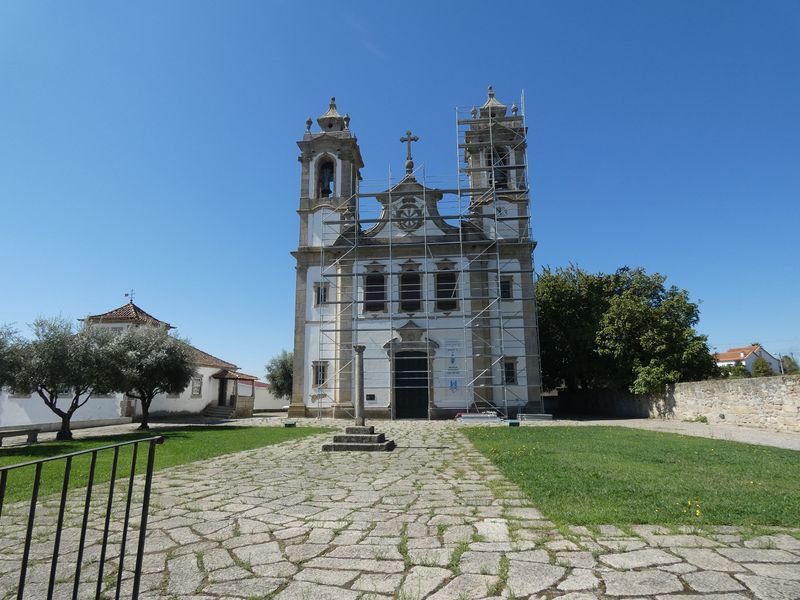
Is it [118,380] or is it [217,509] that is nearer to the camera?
[217,509]

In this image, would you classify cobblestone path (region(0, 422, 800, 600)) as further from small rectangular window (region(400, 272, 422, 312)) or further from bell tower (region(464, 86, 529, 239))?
bell tower (region(464, 86, 529, 239))

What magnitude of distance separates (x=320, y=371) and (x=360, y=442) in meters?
12.8

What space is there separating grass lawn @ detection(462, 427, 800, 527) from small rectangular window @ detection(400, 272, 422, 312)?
1331 cm

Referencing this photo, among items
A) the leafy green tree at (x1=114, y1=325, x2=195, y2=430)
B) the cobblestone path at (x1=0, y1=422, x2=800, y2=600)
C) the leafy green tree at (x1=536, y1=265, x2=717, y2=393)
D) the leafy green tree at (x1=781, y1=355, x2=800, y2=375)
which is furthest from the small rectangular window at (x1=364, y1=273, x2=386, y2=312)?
the leafy green tree at (x1=781, y1=355, x2=800, y2=375)

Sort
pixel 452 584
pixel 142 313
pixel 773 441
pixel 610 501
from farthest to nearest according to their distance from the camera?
pixel 142 313 < pixel 773 441 < pixel 610 501 < pixel 452 584

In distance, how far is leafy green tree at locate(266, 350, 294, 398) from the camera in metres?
38.8

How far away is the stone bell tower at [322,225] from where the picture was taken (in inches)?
931

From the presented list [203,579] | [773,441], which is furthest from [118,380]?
[773,441]

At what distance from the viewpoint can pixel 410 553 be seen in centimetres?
383

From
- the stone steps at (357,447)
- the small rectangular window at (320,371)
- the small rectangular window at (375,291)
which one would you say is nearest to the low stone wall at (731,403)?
the stone steps at (357,447)

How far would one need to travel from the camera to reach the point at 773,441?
1122 centimetres

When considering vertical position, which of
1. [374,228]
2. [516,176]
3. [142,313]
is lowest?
[142,313]

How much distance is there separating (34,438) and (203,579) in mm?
15088

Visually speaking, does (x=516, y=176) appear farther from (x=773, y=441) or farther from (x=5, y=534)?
(x=5, y=534)
